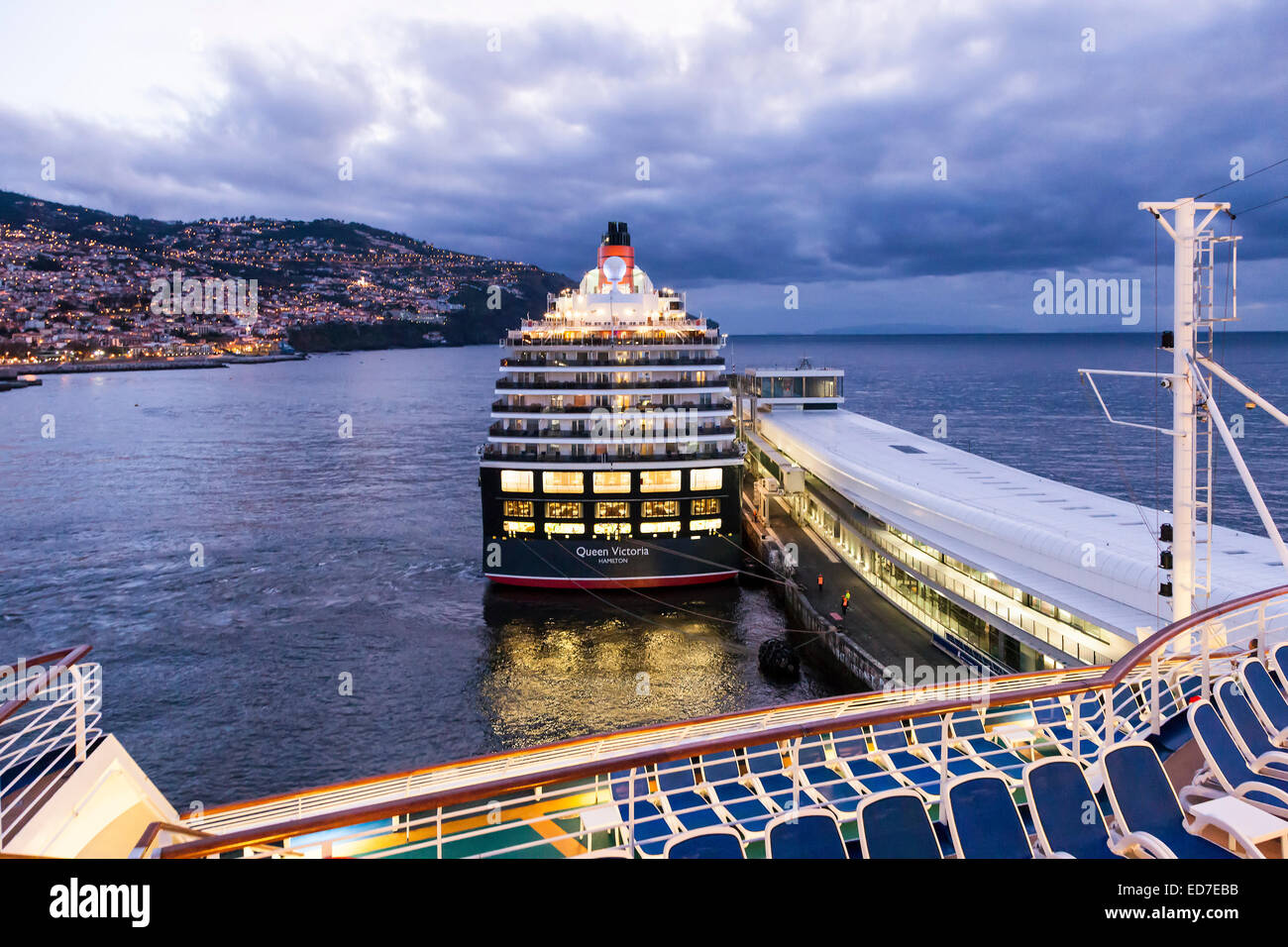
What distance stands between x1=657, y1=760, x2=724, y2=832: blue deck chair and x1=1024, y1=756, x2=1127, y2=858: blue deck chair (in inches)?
69.4

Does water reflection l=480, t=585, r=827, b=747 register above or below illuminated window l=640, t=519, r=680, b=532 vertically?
below

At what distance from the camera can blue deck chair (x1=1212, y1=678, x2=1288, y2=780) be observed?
6.04m

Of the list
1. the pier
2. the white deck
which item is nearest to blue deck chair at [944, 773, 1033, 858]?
the pier

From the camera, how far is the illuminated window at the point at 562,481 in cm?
3194

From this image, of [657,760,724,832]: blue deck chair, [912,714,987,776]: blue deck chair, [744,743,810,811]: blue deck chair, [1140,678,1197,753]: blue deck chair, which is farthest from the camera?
[1140,678,1197,753]: blue deck chair

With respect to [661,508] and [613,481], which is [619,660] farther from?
[613,481]

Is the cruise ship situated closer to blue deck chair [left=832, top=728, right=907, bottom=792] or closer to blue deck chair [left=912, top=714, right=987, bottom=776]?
blue deck chair [left=912, top=714, right=987, bottom=776]

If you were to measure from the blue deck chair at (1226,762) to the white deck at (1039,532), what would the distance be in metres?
8.56

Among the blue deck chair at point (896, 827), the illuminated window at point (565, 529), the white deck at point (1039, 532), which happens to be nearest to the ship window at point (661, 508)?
the illuminated window at point (565, 529)

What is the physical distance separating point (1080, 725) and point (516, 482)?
27030 mm

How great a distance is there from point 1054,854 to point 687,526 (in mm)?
27718

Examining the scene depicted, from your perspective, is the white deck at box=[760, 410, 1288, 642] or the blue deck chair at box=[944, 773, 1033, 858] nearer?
the blue deck chair at box=[944, 773, 1033, 858]

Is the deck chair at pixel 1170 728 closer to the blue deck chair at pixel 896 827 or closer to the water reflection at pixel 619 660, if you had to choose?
the blue deck chair at pixel 896 827
